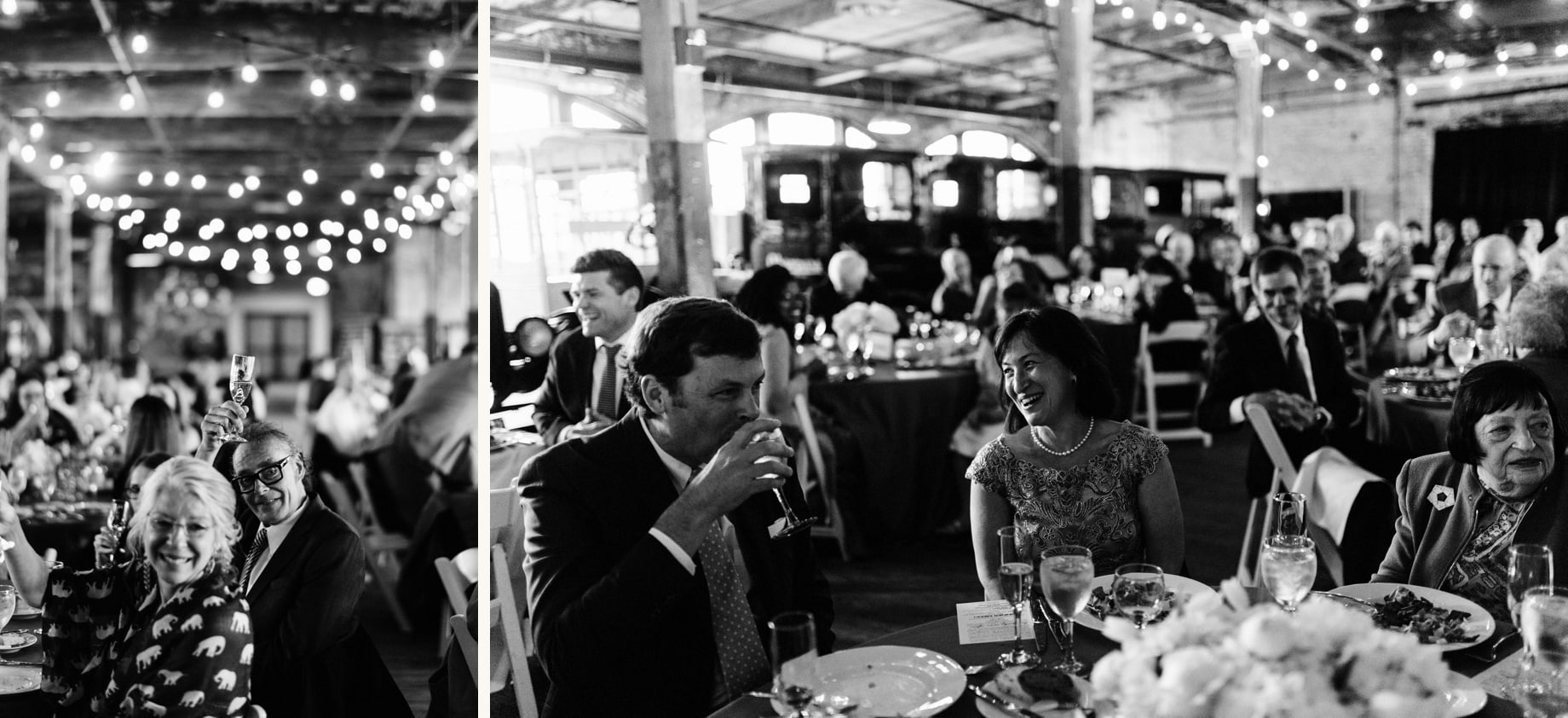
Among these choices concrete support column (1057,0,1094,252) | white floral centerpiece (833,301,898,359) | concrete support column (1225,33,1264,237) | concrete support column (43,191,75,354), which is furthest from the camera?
concrete support column (43,191,75,354)

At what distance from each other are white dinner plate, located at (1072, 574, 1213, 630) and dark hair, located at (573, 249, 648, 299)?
76.3 inches

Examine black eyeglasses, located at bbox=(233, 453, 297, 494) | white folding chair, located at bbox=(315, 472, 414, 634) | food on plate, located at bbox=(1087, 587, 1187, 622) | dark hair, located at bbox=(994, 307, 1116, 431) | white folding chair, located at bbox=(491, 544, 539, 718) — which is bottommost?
white folding chair, located at bbox=(315, 472, 414, 634)

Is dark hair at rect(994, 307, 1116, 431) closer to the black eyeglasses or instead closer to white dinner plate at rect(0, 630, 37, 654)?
the black eyeglasses

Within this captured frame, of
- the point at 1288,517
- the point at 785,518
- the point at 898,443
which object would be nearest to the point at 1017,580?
the point at 785,518

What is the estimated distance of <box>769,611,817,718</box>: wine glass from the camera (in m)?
1.44

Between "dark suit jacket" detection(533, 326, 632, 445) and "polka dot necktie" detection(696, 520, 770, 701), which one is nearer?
"polka dot necktie" detection(696, 520, 770, 701)

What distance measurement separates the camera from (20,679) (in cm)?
191

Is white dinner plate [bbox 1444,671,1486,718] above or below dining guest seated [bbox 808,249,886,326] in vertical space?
below

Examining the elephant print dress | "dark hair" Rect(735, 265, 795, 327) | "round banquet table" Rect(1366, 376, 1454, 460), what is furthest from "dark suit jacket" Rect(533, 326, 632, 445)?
"round banquet table" Rect(1366, 376, 1454, 460)

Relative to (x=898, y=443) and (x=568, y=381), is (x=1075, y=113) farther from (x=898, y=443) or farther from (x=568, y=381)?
(x=568, y=381)

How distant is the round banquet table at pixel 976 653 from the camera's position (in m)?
1.52

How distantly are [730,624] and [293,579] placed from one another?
71 centimetres

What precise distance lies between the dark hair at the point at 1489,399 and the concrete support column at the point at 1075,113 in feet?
30.2

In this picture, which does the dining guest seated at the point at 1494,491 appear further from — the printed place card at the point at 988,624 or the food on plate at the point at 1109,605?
the printed place card at the point at 988,624
